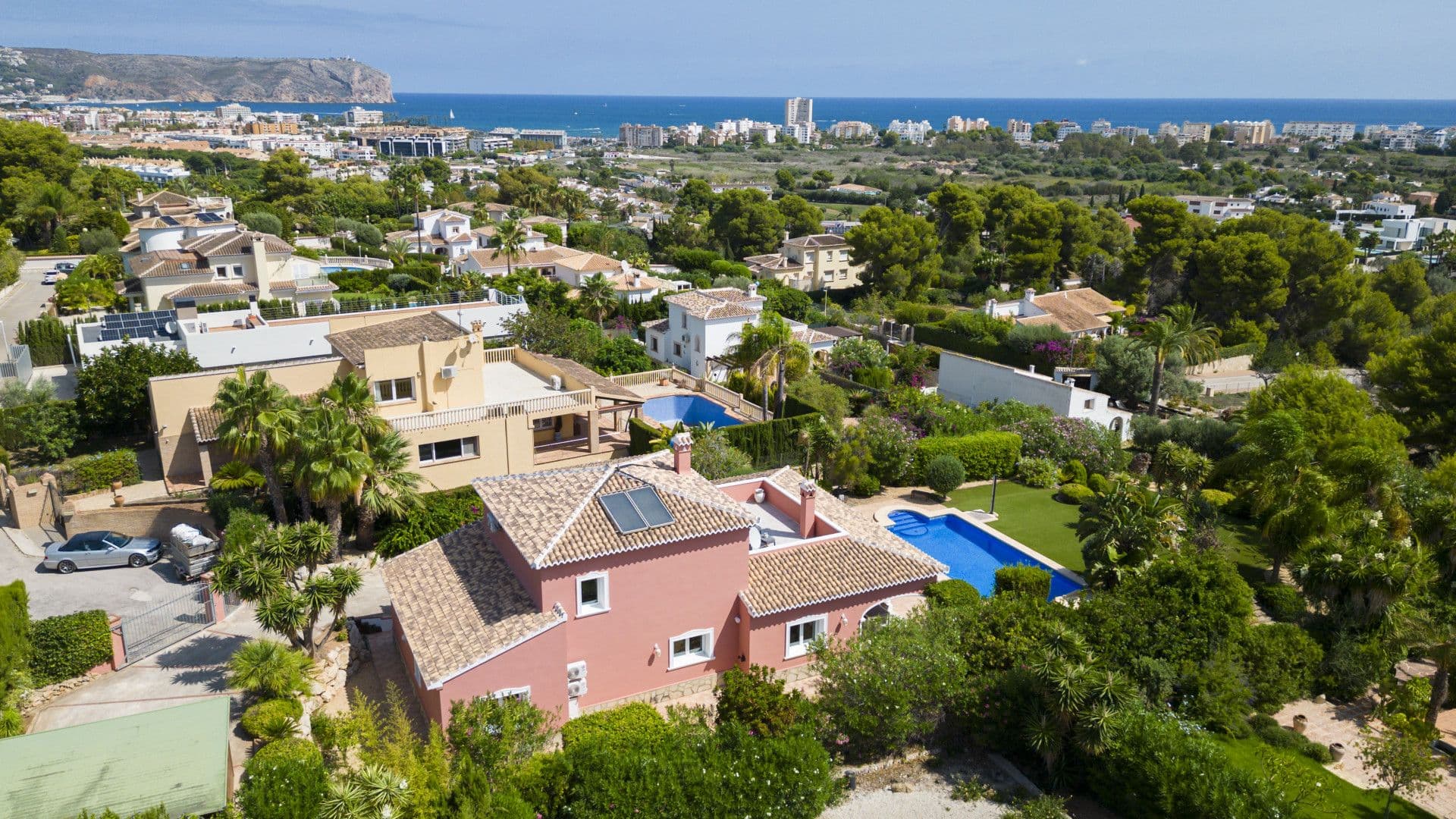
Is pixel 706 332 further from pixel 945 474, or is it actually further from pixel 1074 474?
pixel 1074 474

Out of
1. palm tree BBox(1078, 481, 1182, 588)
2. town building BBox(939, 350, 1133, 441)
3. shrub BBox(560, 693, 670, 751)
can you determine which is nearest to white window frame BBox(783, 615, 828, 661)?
shrub BBox(560, 693, 670, 751)

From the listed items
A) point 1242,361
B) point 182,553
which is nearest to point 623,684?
point 182,553

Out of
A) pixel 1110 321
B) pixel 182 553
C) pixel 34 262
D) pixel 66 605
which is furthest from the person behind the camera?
pixel 34 262

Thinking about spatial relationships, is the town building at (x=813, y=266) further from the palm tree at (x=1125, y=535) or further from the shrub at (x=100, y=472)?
the palm tree at (x=1125, y=535)

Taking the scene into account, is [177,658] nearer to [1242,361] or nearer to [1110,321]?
[1110,321]

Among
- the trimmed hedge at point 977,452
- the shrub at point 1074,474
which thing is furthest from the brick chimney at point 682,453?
the shrub at point 1074,474

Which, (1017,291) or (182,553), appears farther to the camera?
(1017,291)
